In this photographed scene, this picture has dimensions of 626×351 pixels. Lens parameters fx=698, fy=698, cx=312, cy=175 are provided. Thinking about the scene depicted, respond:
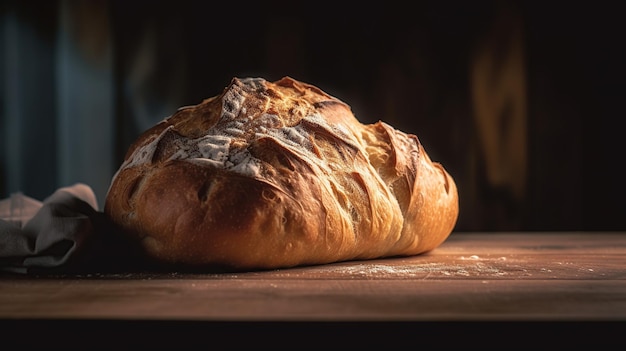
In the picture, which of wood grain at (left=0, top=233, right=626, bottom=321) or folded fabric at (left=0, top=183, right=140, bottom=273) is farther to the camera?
folded fabric at (left=0, top=183, right=140, bottom=273)

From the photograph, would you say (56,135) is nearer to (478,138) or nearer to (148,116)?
(148,116)

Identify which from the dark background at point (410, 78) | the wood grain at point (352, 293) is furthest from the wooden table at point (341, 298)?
the dark background at point (410, 78)

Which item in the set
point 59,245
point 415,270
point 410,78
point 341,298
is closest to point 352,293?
point 341,298

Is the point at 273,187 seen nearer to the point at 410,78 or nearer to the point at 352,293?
the point at 352,293

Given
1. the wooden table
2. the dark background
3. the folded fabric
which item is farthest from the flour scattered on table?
the dark background

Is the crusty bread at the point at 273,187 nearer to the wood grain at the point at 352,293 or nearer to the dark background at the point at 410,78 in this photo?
the wood grain at the point at 352,293

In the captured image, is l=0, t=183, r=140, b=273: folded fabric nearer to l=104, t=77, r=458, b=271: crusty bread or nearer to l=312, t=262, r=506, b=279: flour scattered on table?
l=104, t=77, r=458, b=271: crusty bread
